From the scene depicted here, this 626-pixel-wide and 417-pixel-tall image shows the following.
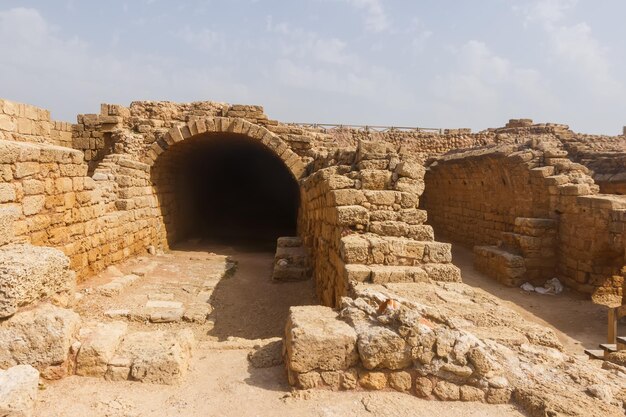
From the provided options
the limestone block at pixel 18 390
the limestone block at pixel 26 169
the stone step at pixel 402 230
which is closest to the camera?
the limestone block at pixel 18 390

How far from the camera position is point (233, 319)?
6324mm

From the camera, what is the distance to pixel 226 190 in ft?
63.2

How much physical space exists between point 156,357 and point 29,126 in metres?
7.40

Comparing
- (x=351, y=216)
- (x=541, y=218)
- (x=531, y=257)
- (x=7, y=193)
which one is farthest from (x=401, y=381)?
(x=541, y=218)

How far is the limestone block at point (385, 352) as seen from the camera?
2.85 m

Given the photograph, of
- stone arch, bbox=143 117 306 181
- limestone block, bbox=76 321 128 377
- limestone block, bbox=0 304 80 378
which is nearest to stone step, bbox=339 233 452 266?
limestone block, bbox=76 321 128 377

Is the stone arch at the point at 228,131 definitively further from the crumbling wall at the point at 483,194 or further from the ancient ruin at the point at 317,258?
the crumbling wall at the point at 483,194

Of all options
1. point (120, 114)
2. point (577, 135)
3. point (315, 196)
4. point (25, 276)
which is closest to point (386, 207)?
point (315, 196)

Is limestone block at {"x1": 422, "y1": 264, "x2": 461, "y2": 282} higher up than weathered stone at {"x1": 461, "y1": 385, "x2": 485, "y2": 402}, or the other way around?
limestone block at {"x1": 422, "y1": 264, "x2": 461, "y2": 282}

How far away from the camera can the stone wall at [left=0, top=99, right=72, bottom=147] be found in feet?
24.1

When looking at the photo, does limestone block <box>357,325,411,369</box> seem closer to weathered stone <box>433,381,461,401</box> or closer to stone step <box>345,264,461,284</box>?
weathered stone <box>433,381,461,401</box>

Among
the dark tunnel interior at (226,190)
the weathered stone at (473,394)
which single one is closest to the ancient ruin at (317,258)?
the weathered stone at (473,394)

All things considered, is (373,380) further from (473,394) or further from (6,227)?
(6,227)

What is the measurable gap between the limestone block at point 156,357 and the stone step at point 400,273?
1.79 metres
